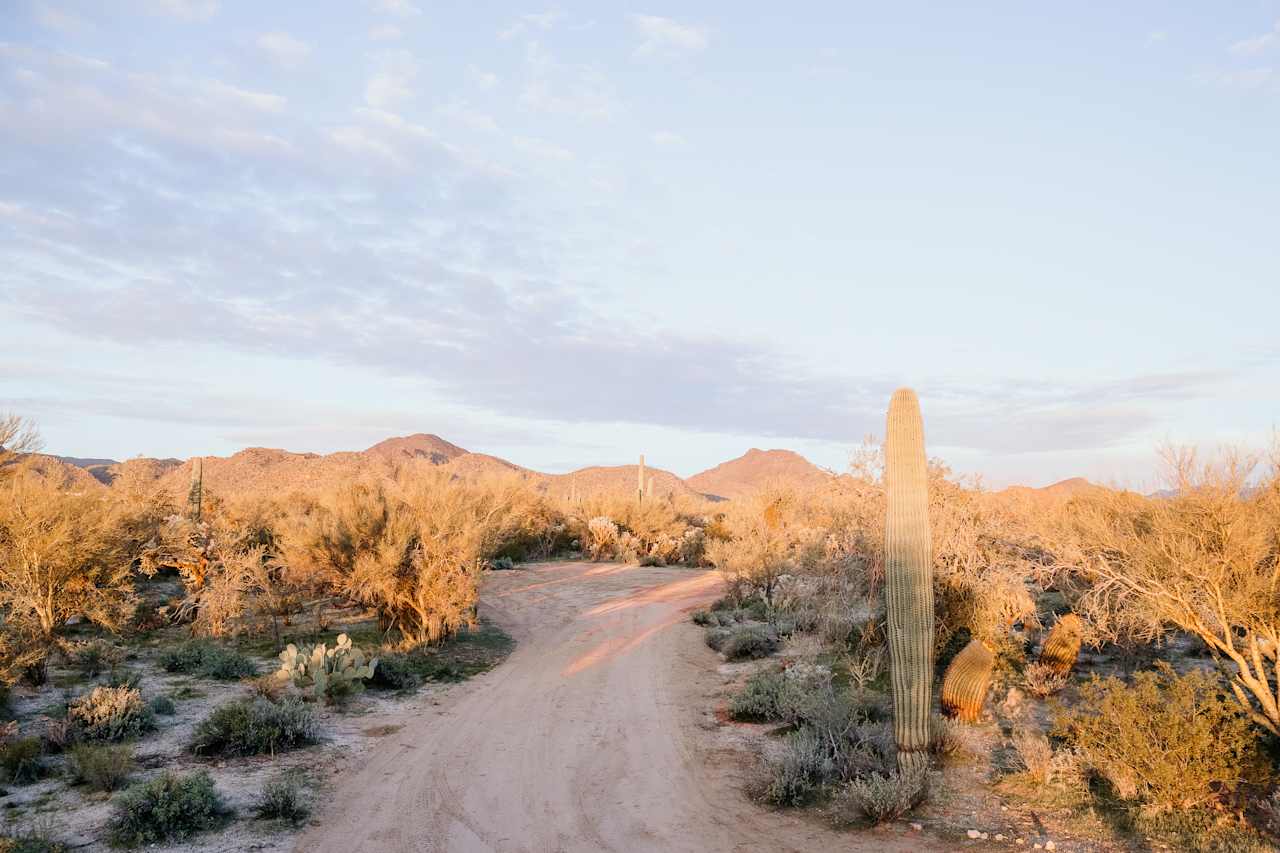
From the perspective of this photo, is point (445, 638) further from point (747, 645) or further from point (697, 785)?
point (697, 785)

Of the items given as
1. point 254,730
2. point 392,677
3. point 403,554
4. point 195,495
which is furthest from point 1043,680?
point 195,495

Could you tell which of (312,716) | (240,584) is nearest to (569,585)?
(240,584)

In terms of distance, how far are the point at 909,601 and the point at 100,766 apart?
25.3ft

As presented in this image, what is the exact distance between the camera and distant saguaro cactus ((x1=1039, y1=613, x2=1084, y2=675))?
10.8 metres

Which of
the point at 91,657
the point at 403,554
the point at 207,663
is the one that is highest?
the point at 403,554

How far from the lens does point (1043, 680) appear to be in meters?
10.6

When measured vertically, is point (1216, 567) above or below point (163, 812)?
above

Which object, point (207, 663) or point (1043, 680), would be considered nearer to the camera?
point (1043, 680)

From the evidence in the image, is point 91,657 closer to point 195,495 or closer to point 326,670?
point 326,670

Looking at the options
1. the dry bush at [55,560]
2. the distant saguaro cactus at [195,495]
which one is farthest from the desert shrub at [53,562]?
the distant saguaro cactus at [195,495]

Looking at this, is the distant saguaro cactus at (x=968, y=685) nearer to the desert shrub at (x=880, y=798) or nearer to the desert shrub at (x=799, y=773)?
the desert shrub at (x=799, y=773)

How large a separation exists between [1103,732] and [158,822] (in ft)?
26.8

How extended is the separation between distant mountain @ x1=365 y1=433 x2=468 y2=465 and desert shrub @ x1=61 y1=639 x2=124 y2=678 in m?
53.5

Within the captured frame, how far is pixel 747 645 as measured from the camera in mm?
13797
